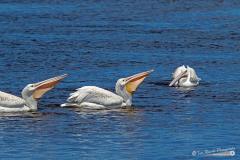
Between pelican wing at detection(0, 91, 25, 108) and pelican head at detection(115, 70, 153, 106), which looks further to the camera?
pelican head at detection(115, 70, 153, 106)

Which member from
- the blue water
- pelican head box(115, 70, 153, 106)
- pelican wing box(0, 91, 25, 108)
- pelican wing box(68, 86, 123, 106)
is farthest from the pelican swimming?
pelican wing box(0, 91, 25, 108)

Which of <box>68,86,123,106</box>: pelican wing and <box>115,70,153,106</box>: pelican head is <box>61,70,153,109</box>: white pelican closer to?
<box>68,86,123,106</box>: pelican wing

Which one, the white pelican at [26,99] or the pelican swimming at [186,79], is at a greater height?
the white pelican at [26,99]

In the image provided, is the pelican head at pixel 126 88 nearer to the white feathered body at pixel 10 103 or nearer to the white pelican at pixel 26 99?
the white pelican at pixel 26 99

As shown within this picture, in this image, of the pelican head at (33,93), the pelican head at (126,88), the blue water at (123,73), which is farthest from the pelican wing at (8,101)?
the pelican head at (126,88)

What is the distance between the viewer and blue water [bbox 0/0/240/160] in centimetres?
2542

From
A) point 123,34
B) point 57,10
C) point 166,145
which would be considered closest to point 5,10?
point 57,10

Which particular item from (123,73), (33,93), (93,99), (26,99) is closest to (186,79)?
(123,73)

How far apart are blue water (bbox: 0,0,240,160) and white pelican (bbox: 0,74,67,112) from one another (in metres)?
0.37

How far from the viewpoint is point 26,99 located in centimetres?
2986

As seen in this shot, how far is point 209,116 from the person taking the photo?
29344 millimetres

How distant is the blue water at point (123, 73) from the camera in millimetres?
25422

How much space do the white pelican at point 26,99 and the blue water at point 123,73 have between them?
371 millimetres

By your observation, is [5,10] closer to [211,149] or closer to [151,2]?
[151,2]
